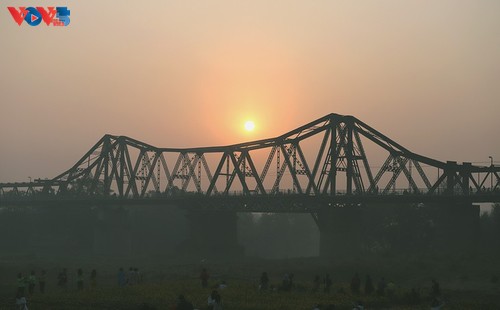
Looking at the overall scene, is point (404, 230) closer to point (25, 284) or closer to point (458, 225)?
point (458, 225)

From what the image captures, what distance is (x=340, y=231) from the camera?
114m

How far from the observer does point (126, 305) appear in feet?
168

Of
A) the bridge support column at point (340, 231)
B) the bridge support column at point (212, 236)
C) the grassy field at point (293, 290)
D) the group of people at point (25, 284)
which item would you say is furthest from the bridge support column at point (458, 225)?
the group of people at point (25, 284)

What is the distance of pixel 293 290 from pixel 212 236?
239ft

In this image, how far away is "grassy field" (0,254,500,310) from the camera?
51.8 metres

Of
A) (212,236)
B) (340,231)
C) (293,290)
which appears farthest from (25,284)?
(212,236)

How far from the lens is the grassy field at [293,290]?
2037 inches

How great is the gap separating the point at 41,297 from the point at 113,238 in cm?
9840

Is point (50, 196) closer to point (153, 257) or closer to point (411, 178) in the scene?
point (153, 257)

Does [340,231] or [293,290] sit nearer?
[293,290]

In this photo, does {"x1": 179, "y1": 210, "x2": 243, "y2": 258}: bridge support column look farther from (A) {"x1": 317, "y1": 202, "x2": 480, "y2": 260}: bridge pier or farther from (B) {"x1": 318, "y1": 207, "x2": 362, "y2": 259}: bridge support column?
(B) {"x1": 318, "y1": 207, "x2": 362, "y2": 259}: bridge support column

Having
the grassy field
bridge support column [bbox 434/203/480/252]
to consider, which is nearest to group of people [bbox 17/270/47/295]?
the grassy field

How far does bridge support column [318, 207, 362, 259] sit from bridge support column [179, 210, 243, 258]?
20.3 metres

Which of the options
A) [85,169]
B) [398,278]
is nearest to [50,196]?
[85,169]
